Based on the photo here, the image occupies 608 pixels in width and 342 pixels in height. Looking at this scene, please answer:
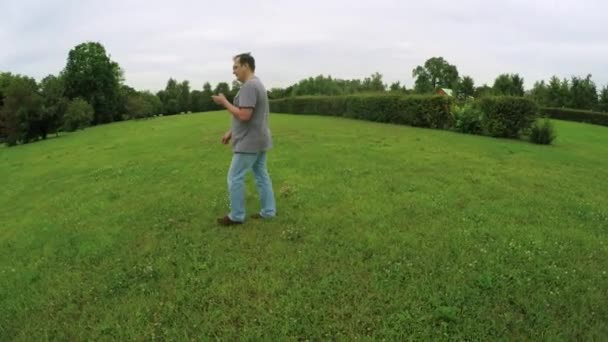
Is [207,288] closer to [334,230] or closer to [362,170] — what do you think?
[334,230]

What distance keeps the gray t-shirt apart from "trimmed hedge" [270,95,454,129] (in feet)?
56.7

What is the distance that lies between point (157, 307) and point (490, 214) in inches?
180

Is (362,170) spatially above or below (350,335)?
above

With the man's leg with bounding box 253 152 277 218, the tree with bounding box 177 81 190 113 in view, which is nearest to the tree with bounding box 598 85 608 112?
the man's leg with bounding box 253 152 277 218

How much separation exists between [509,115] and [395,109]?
7287 millimetres

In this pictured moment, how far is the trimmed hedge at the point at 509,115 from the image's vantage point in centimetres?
1744

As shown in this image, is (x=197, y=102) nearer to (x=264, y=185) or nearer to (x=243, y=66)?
(x=264, y=185)

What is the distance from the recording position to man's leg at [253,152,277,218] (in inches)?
221

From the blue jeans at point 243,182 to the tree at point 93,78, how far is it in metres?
52.6

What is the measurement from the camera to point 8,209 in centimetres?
856

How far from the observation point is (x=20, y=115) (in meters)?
31.6

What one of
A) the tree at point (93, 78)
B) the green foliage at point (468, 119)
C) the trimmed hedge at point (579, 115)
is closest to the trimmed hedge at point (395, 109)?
the green foliage at point (468, 119)

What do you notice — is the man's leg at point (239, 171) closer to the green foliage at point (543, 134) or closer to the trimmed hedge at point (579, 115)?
the green foliage at point (543, 134)

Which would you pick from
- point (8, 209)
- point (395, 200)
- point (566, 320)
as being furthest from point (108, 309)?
point (8, 209)
